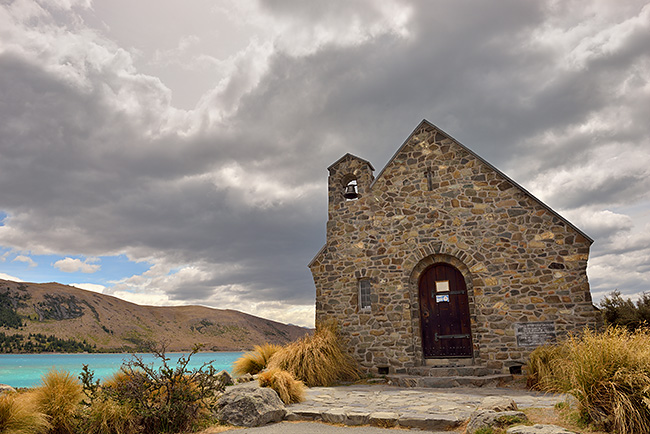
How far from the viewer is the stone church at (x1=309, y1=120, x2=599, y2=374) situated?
10.3 metres

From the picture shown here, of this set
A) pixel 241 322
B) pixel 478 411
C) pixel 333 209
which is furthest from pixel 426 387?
pixel 241 322

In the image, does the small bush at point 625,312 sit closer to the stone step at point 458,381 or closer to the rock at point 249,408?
the stone step at point 458,381

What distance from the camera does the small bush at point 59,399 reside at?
224 inches

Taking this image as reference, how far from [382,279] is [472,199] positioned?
11.6 feet

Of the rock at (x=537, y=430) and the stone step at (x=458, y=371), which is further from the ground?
the rock at (x=537, y=430)

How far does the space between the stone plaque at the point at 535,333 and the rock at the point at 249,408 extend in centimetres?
677

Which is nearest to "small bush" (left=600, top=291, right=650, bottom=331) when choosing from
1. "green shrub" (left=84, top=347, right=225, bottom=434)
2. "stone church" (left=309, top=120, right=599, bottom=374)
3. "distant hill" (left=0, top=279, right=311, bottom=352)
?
"stone church" (left=309, top=120, right=599, bottom=374)

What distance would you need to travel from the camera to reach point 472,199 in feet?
37.6

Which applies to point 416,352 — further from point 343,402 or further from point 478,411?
point 478,411

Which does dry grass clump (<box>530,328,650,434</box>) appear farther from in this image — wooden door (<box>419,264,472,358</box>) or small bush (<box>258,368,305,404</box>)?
wooden door (<box>419,264,472,358</box>)

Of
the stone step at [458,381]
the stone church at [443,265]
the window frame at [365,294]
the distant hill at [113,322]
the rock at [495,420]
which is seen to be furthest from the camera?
the distant hill at [113,322]

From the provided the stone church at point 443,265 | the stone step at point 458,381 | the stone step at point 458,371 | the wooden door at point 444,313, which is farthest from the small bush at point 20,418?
the wooden door at point 444,313

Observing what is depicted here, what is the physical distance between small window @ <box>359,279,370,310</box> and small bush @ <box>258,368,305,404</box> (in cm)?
481

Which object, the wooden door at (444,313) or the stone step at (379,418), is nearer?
the stone step at (379,418)
